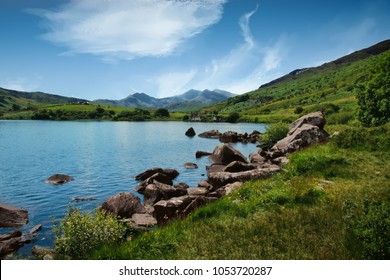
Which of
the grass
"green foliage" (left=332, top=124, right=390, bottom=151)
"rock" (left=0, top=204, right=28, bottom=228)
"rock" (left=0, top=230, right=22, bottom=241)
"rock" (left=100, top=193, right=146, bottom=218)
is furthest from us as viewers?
"green foliage" (left=332, top=124, right=390, bottom=151)

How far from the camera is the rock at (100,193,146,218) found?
2325 cm

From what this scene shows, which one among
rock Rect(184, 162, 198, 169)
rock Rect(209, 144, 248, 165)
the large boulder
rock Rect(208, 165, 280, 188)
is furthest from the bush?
rock Rect(184, 162, 198, 169)

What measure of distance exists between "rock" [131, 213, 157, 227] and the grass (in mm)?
6937

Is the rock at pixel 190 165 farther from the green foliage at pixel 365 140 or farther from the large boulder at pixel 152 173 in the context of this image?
the green foliage at pixel 365 140

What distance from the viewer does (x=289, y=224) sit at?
40.5 ft

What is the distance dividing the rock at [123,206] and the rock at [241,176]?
8176 mm

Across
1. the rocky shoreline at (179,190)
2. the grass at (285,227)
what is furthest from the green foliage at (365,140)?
the grass at (285,227)

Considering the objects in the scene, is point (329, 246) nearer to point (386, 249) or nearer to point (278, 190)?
point (386, 249)

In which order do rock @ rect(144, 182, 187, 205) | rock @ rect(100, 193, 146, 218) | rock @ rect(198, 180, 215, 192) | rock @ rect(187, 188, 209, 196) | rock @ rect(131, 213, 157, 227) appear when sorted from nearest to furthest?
1. rock @ rect(131, 213, 157, 227)
2. rock @ rect(100, 193, 146, 218)
3. rock @ rect(144, 182, 187, 205)
4. rock @ rect(187, 188, 209, 196)
5. rock @ rect(198, 180, 215, 192)

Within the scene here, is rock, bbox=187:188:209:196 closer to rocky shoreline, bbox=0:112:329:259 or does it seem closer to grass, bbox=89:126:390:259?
rocky shoreline, bbox=0:112:329:259

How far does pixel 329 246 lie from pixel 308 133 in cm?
3687

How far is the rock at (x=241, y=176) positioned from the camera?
25.1m

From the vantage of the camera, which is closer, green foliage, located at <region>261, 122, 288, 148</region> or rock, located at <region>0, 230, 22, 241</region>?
rock, located at <region>0, 230, 22, 241</region>
